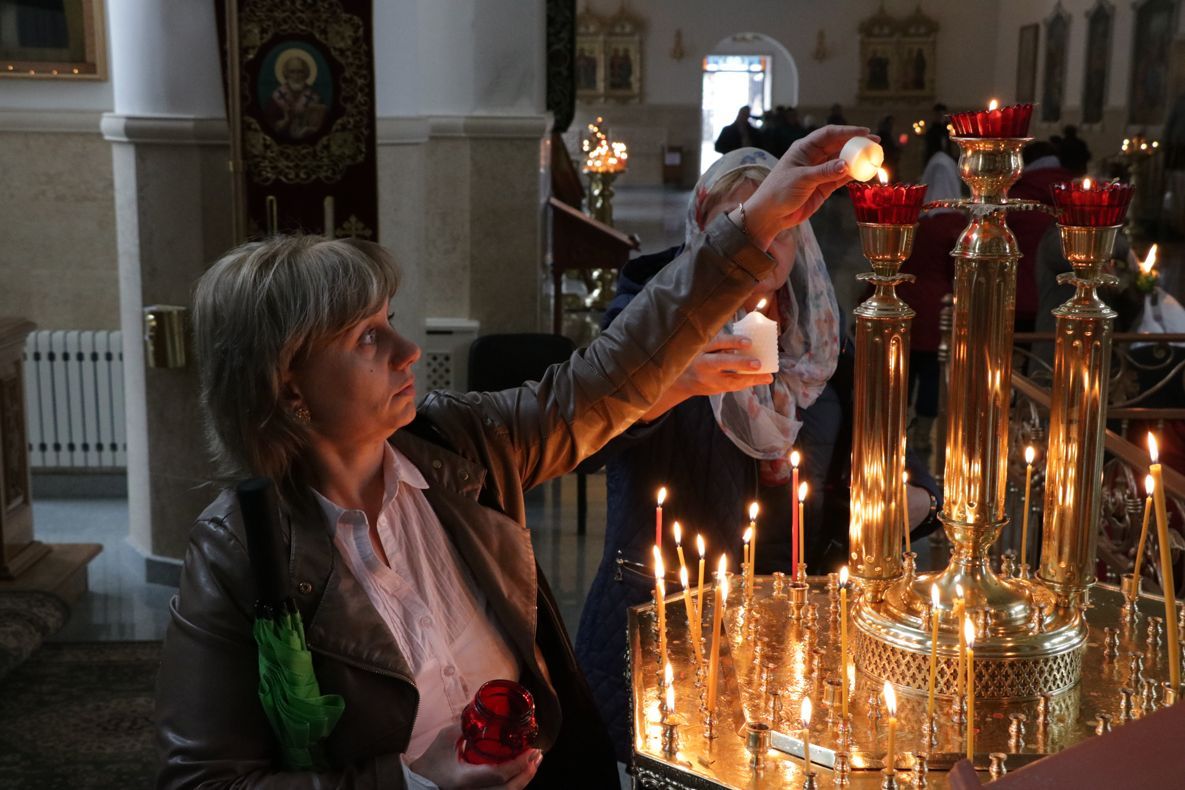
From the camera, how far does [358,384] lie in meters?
1.79

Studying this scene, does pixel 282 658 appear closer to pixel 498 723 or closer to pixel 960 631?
pixel 498 723

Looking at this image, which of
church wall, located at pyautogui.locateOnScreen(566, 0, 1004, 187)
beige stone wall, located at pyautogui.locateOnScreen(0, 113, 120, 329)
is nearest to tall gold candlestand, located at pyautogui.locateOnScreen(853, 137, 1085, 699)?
beige stone wall, located at pyautogui.locateOnScreen(0, 113, 120, 329)

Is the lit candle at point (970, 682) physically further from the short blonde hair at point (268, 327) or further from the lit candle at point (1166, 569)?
the short blonde hair at point (268, 327)

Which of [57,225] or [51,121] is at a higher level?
[51,121]

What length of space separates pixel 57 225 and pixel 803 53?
21953mm

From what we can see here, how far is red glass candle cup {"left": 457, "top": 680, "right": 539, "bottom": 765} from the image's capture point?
1559 mm

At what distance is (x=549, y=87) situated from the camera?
767 centimetres

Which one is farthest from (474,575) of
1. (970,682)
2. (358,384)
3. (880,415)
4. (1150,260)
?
(1150,260)

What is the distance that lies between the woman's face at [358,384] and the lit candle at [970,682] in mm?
756

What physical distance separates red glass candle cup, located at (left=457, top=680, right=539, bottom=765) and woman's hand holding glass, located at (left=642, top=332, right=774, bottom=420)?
2.15ft

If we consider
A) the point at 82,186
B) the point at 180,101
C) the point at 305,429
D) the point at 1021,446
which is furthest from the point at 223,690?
the point at 82,186

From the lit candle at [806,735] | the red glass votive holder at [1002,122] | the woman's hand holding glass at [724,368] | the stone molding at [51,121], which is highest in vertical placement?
the red glass votive holder at [1002,122]

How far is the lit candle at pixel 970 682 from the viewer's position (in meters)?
1.34

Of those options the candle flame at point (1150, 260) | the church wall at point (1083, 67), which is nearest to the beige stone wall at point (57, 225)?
the candle flame at point (1150, 260)
